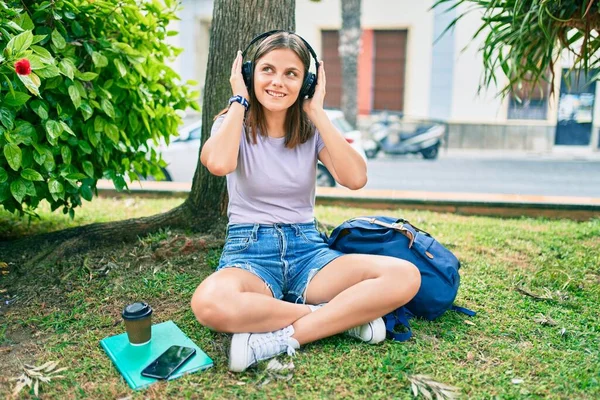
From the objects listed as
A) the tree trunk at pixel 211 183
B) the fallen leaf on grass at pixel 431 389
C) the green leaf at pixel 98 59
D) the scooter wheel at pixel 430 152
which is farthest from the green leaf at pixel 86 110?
the scooter wheel at pixel 430 152

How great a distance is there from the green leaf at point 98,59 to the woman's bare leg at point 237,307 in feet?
4.73

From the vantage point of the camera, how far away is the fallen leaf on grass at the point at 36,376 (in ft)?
6.91

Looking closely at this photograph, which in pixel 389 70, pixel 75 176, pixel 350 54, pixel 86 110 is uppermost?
pixel 350 54

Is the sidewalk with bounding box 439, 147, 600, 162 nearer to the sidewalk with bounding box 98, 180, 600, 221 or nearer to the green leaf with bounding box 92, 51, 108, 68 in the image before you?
the sidewalk with bounding box 98, 180, 600, 221

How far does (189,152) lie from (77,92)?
6.12 meters

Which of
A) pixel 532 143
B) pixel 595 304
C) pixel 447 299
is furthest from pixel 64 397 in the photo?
pixel 532 143

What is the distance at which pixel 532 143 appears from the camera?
51.5ft

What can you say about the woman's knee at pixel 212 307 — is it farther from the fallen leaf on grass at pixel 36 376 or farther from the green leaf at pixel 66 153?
the green leaf at pixel 66 153

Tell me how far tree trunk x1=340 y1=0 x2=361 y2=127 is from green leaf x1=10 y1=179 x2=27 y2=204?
11.9 m

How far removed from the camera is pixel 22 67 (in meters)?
2.42

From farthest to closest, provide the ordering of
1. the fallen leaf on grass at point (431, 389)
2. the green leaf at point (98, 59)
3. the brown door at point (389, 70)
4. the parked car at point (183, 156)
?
the brown door at point (389, 70) < the parked car at point (183, 156) < the green leaf at point (98, 59) < the fallen leaf on grass at point (431, 389)

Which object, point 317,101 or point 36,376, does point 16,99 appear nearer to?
point 36,376

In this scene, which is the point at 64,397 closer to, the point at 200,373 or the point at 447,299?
the point at 200,373

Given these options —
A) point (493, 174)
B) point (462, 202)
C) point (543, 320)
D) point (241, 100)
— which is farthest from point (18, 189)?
point (493, 174)
